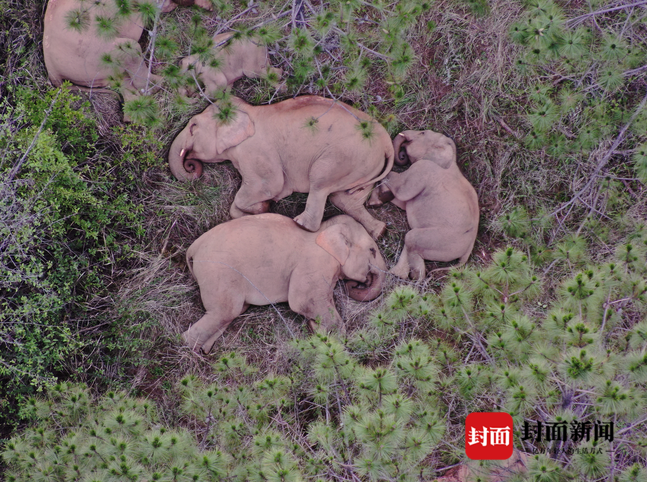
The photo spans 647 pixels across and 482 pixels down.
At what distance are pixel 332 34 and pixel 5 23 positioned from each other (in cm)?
263

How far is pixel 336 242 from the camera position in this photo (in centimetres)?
388

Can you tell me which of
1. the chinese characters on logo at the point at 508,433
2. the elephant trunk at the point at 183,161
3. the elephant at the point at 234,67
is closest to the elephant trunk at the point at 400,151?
the elephant at the point at 234,67

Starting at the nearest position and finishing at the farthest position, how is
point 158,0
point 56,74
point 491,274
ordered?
point 491,274
point 158,0
point 56,74

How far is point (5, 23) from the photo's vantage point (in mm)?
4199

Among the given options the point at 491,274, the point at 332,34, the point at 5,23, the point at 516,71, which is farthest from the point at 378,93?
the point at 5,23

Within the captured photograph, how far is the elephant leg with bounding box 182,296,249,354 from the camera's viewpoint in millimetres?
3854

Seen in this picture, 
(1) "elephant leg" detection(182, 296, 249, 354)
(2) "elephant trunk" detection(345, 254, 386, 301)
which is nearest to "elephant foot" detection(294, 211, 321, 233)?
(2) "elephant trunk" detection(345, 254, 386, 301)

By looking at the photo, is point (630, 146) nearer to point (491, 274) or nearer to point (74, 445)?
point (491, 274)

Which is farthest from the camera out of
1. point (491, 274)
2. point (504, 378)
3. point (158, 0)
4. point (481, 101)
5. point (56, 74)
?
point (481, 101)

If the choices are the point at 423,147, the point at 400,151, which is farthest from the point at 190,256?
the point at 423,147

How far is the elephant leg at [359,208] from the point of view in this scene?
4109mm

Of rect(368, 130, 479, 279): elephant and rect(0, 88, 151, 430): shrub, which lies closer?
rect(0, 88, 151, 430): shrub

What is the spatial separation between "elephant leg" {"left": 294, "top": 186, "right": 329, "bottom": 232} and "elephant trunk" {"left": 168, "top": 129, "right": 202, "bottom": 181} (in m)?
0.91

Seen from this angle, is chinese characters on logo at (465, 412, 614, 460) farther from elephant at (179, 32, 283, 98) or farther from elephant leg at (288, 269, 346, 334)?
elephant at (179, 32, 283, 98)
